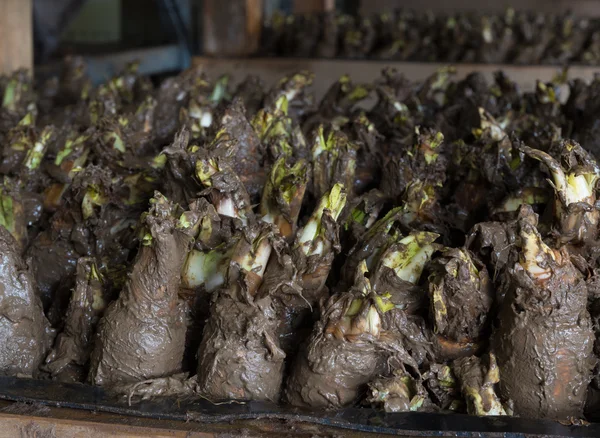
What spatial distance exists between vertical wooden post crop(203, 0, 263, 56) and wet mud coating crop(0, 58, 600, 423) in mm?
3707

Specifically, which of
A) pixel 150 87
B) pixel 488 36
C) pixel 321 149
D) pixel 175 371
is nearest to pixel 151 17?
pixel 488 36

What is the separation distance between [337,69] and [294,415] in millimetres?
4410

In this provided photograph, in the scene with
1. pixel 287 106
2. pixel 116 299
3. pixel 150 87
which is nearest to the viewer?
pixel 116 299

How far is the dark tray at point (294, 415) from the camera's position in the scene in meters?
1.47

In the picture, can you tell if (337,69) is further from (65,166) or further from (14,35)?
(65,166)

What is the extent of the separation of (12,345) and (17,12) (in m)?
2.83

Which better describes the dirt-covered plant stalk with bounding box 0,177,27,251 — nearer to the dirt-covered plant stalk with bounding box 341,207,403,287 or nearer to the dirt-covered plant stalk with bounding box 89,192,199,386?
the dirt-covered plant stalk with bounding box 89,192,199,386

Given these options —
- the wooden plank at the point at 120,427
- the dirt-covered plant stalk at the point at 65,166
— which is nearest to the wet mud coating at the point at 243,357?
the wooden plank at the point at 120,427

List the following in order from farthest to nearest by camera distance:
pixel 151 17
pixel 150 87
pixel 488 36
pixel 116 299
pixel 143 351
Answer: pixel 151 17
pixel 488 36
pixel 150 87
pixel 116 299
pixel 143 351

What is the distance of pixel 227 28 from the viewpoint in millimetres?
6207

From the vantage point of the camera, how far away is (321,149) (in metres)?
2.32

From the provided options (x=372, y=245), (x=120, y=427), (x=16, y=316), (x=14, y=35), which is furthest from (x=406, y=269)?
(x=14, y=35)

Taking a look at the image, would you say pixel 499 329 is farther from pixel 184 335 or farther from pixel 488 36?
pixel 488 36

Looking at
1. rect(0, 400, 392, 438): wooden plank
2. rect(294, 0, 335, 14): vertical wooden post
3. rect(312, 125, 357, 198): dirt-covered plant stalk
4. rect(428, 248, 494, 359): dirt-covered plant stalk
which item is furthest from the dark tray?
rect(294, 0, 335, 14): vertical wooden post
